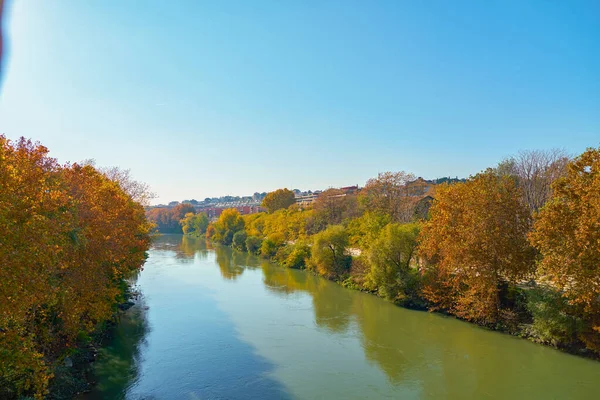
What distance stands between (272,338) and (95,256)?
934 centimetres

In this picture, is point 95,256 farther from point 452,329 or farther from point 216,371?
point 452,329

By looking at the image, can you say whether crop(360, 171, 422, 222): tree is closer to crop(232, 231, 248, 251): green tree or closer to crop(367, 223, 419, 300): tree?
crop(367, 223, 419, 300): tree

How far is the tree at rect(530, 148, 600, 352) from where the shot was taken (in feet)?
48.5

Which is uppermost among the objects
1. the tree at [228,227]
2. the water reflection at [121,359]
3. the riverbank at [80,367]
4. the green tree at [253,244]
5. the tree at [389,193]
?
the tree at [389,193]

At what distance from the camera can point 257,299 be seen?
91.5ft

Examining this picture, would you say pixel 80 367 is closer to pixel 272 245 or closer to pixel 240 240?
pixel 272 245

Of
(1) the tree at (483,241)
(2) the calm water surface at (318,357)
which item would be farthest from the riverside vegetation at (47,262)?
(1) the tree at (483,241)

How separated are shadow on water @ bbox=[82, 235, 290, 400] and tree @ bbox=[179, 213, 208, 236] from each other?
6814cm

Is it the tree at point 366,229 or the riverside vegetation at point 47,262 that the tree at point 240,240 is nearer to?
the tree at point 366,229

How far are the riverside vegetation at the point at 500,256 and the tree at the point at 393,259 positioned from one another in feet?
0.22

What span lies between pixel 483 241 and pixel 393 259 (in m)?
7.74

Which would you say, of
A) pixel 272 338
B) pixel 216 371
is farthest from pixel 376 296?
pixel 216 371

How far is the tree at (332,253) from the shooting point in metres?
34.8

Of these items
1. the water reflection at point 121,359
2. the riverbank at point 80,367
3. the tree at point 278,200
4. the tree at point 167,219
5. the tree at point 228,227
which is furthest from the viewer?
the tree at point 167,219
